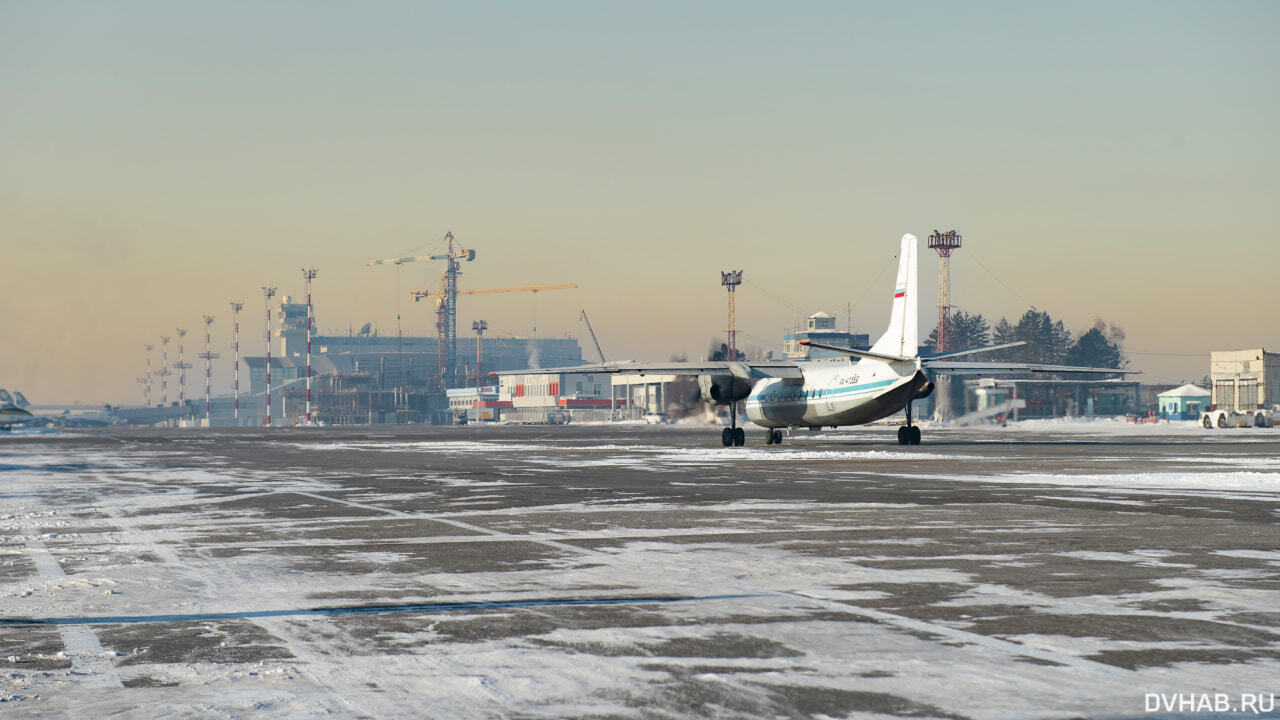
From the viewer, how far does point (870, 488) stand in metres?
26.9

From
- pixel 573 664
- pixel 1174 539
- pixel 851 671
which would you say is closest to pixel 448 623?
pixel 573 664

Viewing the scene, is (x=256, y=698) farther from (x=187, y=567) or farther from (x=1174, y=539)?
(x=1174, y=539)

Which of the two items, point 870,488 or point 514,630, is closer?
point 514,630

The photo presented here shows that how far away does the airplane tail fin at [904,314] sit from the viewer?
45.8 m

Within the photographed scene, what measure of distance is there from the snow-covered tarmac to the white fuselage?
21289 mm

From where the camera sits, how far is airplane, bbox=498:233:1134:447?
151ft

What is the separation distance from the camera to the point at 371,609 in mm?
10883

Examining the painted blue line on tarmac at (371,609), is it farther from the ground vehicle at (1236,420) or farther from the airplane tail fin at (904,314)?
the ground vehicle at (1236,420)

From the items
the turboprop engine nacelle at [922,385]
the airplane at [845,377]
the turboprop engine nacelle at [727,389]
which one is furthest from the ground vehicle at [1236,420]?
the turboprop engine nacelle at [922,385]

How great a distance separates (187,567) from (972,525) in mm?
11297

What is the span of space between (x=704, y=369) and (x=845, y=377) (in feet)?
20.8

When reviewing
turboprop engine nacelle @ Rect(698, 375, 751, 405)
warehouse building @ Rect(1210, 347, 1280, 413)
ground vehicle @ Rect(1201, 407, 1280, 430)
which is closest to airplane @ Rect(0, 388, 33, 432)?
turboprop engine nacelle @ Rect(698, 375, 751, 405)

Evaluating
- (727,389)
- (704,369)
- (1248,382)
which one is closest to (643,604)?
(704,369)

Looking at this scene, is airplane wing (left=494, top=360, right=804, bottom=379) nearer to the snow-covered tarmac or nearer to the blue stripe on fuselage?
the blue stripe on fuselage
